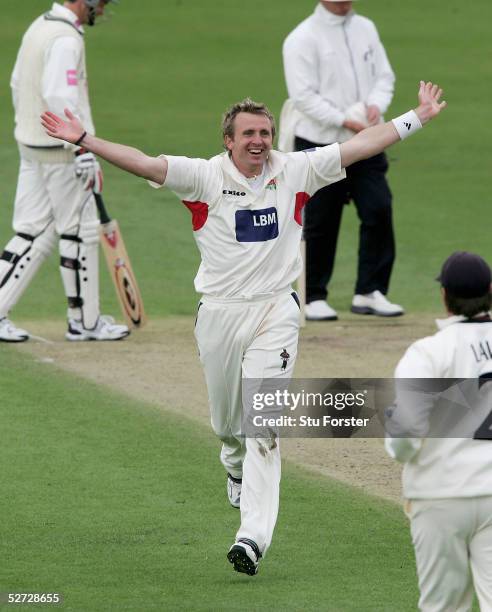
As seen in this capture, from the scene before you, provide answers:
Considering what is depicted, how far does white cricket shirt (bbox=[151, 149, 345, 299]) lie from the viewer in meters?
7.43

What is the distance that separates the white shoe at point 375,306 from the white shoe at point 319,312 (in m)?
0.34

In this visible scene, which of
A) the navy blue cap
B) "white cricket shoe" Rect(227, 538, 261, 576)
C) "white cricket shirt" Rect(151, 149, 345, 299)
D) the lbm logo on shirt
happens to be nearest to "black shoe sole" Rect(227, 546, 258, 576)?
"white cricket shoe" Rect(227, 538, 261, 576)

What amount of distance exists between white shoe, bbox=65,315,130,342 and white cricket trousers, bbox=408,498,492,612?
661cm

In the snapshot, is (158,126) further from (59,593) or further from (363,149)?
(59,593)

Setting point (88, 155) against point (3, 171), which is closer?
point (88, 155)

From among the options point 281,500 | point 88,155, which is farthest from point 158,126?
point 281,500

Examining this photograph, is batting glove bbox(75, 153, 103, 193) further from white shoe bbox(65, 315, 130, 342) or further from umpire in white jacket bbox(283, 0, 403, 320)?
umpire in white jacket bbox(283, 0, 403, 320)

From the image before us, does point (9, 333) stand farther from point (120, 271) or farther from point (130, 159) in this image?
point (130, 159)

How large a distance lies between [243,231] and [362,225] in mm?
5556

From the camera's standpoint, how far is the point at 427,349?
17.4 ft

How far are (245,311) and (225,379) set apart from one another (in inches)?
14.5

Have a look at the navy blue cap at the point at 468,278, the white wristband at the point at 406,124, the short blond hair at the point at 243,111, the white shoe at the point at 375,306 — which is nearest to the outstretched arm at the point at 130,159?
the short blond hair at the point at 243,111

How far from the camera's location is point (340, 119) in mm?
12242

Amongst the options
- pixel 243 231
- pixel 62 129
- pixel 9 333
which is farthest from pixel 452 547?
pixel 9 333
